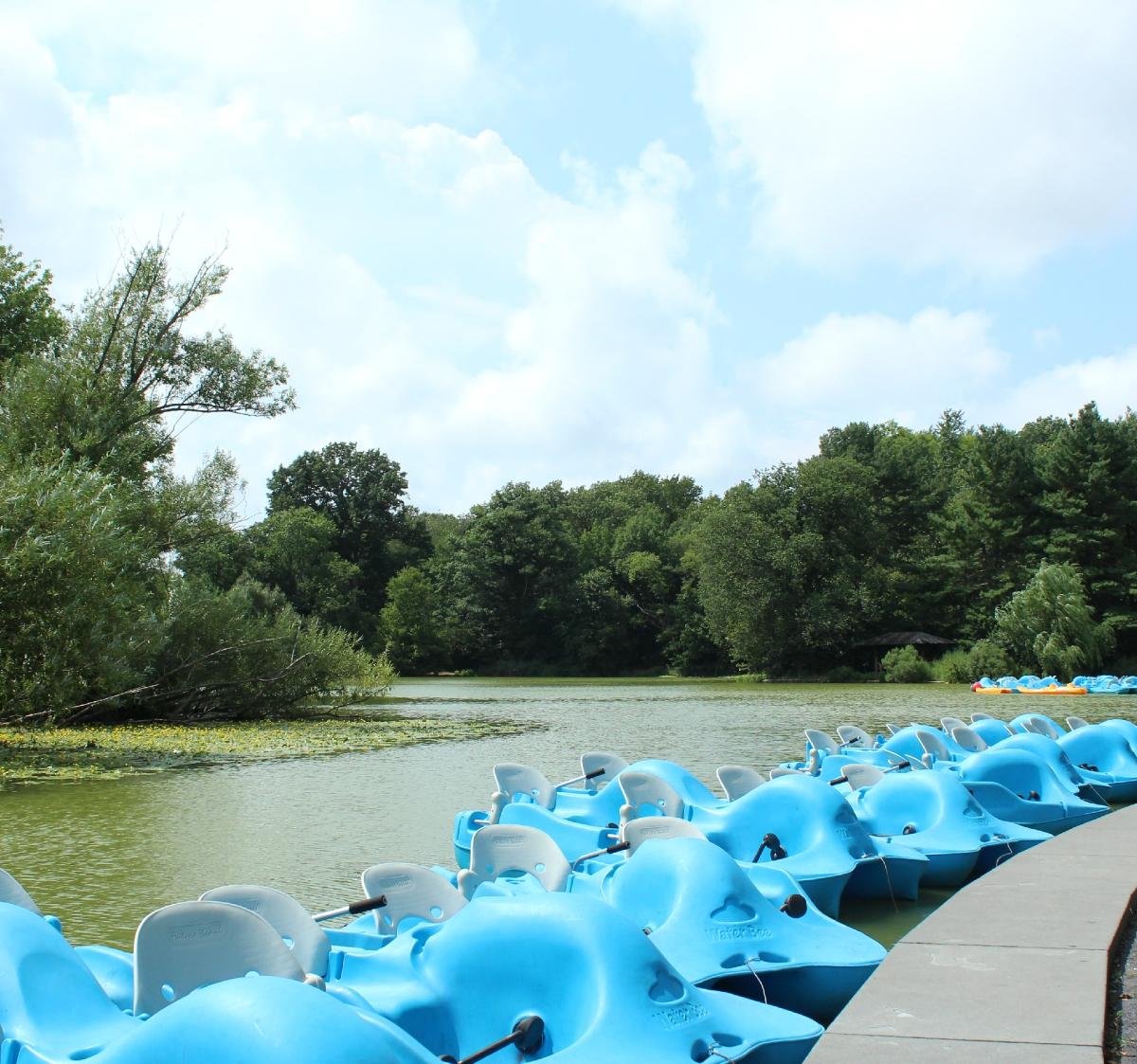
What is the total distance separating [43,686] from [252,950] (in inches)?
519

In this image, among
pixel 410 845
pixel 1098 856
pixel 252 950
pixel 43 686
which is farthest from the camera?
pixel 43 686

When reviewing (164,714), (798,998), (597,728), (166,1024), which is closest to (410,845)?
(798,998)

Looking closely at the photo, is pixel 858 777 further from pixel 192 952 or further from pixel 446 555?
pixel 446 555

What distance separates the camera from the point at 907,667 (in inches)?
1746

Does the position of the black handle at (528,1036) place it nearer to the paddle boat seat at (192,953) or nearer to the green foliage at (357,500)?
the paddle boat seat at (192,953)

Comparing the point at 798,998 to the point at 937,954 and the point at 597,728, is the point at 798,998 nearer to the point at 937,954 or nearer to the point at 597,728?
the point at 937,954

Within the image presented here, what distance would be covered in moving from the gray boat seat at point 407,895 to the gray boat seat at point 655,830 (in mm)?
1076

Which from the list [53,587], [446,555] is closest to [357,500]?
[446,555]

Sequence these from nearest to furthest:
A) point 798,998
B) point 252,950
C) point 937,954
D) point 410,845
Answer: point 252,950, point 937,954, point 798,998, point 410,845

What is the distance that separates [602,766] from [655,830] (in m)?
3.78

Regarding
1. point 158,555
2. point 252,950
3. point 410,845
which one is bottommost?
point 410,845

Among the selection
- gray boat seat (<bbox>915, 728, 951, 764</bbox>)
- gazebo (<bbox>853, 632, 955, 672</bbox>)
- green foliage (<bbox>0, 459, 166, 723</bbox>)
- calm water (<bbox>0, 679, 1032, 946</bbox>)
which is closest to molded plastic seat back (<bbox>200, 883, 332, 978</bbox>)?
calm water (<bbox>0, 679, 1032, 946</bbox>)

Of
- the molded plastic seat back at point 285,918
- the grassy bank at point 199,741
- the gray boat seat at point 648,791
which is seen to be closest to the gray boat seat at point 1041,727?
the gray boat seat at point 648,791

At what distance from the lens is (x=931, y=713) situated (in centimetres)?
2398
